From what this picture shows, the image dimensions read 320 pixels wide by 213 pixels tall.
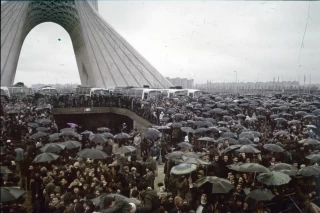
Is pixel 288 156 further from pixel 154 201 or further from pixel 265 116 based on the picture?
pixel 265 116

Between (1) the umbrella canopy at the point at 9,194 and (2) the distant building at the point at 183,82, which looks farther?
(2) the distant building at the point at 183,82

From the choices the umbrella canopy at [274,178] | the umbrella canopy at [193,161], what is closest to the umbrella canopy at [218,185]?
the umbrella canopy at [274,178]

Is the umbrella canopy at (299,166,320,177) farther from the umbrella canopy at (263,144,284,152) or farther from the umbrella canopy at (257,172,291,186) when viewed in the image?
the umbrella canopy at (263,144,284,152)

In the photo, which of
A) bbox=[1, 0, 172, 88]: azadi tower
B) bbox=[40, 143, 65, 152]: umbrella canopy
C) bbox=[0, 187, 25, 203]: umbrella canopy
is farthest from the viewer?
bbox=[1, 0, 172, 88]: azadi tower

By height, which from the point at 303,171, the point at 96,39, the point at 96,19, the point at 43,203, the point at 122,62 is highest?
the point at 96,19

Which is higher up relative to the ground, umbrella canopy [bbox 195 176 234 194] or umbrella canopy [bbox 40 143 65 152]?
umbrella canopy [bbox 40 143 65 152]

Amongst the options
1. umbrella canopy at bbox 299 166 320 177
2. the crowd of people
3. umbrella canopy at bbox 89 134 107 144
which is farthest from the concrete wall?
umbrella canopy at bbox 299 166 320 177

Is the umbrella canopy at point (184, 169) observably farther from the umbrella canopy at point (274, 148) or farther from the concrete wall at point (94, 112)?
the concrete wall at point (94, 112)

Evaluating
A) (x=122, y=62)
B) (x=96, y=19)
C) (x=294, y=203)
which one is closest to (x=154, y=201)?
(x=294, y=203)

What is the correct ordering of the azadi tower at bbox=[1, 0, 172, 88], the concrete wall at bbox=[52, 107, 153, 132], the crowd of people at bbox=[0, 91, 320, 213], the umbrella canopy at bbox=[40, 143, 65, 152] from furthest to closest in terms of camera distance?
1. the azadi tower at bbox=[1, 0, 172, 88]
2. the concrete wall at bbox=[52, 107, 153, 132]
3. the umbrella canopy at bbox=[40, 143, 65, 152]
4. the crowd of people at bbox=[0, 91, 320, 213]
